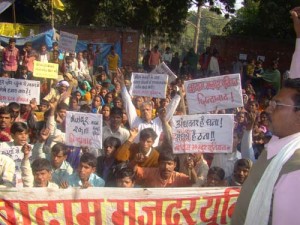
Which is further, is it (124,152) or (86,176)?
(124,152)

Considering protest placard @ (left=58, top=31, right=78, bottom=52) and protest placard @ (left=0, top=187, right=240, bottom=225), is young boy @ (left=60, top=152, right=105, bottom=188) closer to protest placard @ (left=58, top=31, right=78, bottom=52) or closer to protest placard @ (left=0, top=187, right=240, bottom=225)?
protest placard @ (left=0, top=187, right=240, bottom=225)

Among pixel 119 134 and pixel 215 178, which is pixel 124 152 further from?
pixel 215 178

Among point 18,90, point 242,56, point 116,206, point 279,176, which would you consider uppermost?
point 242,56

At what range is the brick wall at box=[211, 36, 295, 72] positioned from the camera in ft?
57.4

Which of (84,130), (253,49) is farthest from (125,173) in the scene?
(253,49)

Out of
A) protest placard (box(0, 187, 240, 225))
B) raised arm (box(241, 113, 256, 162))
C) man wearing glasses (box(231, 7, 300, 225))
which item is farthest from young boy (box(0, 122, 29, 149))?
man wearing glasses (box(231, 7, 300, 225))

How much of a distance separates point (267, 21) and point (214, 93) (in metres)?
11.6

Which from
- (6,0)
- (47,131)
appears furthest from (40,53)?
(47,131)

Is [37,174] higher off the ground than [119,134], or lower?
lower

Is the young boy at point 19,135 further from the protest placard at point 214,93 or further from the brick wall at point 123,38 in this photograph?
the brick wall at point 123,38

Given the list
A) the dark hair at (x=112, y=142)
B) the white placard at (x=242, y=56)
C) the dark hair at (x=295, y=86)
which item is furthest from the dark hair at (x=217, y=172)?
the white placard at (x=242, y=56)

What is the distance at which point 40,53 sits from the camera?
39.3ft

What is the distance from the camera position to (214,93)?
5.70 metres

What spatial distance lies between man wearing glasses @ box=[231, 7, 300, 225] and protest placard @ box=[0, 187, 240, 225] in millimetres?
1593
